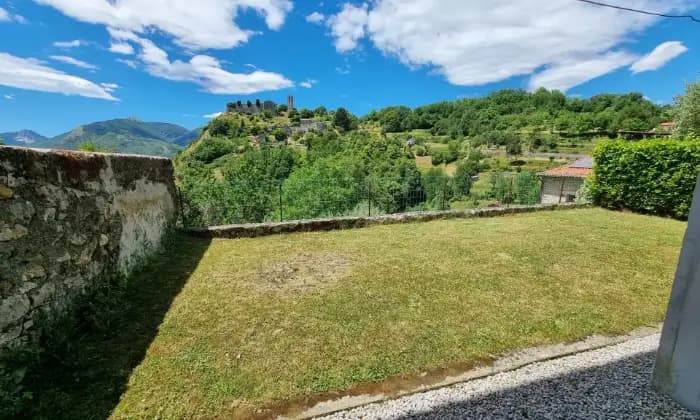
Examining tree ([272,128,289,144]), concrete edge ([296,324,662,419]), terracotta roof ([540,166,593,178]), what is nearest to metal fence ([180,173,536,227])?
concrete edge ([296,324,662,419])

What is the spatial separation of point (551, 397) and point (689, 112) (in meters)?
20.8

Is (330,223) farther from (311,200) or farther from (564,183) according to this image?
(564,183)

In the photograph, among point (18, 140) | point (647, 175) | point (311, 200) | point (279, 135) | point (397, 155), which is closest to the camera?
point (18, 140)

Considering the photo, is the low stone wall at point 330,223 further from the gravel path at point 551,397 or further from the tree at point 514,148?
the tree at point 514,148

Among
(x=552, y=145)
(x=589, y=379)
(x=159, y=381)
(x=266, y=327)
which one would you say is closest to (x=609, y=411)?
(x=589, y=379)

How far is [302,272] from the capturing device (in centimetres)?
421

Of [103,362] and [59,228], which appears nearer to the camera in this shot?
[103,362]

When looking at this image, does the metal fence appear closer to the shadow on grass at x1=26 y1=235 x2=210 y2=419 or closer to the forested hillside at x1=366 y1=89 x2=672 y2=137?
the shadow on grass at x1=26 y1=235 x2=210 y2=419

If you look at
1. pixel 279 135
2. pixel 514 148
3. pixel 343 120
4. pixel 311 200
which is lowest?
pixel 311 200

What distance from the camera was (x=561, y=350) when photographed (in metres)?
2.59

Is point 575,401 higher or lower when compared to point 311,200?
lower

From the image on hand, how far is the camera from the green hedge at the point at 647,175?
7.78 m

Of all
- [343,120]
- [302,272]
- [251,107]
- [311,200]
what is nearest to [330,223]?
[311,200]

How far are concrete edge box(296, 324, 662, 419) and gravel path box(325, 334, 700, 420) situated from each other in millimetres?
38
